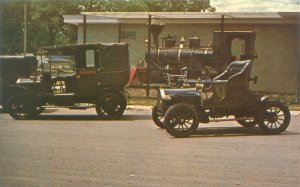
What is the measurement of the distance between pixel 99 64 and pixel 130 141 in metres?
4.48

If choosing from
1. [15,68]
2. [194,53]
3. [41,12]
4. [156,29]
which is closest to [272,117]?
[15,68]

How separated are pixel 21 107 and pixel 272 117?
604 centimetres

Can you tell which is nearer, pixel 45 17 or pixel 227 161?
pixel 227 161

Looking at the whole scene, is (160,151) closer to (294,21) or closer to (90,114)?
(90,114)

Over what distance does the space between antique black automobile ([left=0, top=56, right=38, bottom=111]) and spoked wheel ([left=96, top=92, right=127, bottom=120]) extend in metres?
2.53

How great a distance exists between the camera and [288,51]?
23578 mm

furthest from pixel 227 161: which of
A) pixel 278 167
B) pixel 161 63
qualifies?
pixel 161 63

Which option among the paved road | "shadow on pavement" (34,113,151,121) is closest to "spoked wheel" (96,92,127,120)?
"shadow on pavement" (34,113,151,121)

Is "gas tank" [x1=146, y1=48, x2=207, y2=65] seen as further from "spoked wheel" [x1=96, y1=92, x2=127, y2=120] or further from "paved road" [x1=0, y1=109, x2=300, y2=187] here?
"paved road" [x1=0, y1=109, x2=300, y2=187]

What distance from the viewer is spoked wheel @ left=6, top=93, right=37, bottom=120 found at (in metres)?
13.8

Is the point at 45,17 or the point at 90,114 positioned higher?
the point at 45,17

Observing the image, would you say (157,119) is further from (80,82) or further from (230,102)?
(80,82)

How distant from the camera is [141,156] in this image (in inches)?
338

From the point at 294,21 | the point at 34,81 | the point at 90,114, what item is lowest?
the point at 90,114
